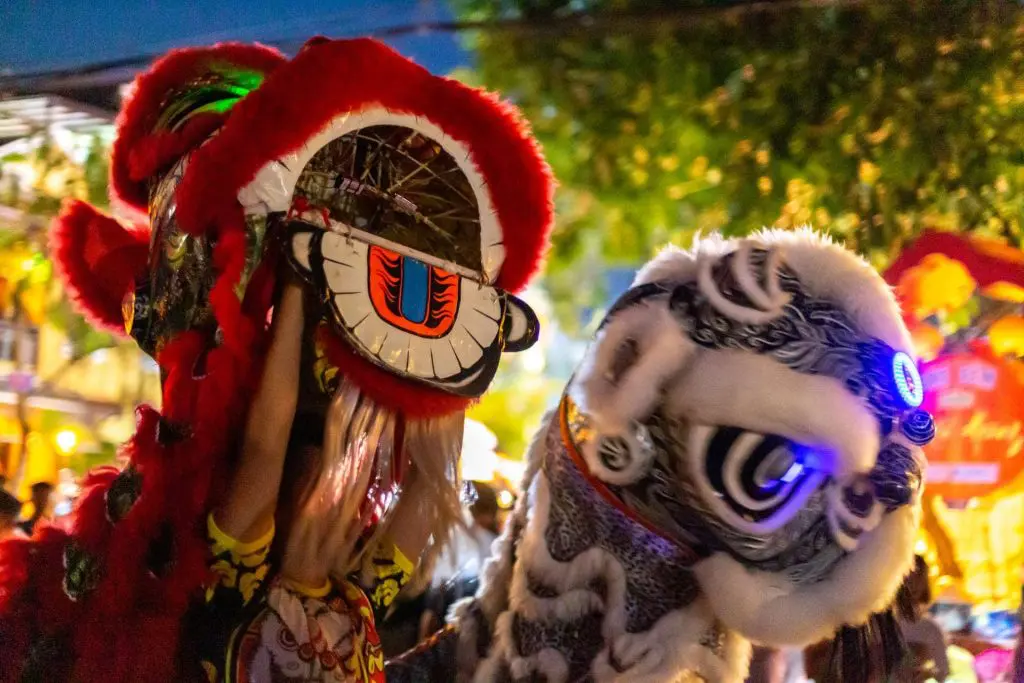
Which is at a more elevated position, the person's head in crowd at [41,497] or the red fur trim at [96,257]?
the red fur trim at [96,257]

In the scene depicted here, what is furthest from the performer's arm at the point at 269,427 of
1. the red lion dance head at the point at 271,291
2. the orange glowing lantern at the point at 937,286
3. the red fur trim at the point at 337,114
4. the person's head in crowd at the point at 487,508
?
the orange glowing lantern at the point at 937,286

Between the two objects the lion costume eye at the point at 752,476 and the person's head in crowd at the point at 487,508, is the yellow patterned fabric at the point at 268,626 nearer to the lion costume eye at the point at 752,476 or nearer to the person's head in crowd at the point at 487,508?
the lion costume eye at the point at 752,476

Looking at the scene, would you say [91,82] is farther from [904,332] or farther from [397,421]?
[904,332]

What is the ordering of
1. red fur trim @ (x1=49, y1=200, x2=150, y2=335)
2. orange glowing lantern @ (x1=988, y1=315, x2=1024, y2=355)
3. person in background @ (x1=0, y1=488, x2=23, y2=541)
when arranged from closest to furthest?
1. red fur trim @ (x1=49, y1=200, x2=150, y2=335)
2. person in background @ (x1=0, y1=488, x2=23, y2=541)
3. orange glowing lantern @ (x1=988, y1=315, x2=1024, y2=355)

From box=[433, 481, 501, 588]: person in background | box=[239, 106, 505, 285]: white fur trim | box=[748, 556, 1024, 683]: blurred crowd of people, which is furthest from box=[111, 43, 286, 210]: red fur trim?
box=[748, 556, 1024, 683]: blurred crowd of people

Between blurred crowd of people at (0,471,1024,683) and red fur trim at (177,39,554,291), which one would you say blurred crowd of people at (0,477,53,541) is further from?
red fur trim at (177,39,554,291)

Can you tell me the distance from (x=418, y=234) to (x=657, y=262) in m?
0.30

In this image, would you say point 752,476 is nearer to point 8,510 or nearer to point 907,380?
point 907,380

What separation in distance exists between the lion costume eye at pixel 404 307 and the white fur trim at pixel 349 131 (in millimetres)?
36

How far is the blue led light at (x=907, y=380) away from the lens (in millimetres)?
1017

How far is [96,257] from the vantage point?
1.22 meters

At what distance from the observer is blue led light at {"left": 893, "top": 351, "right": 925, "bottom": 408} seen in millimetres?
1017

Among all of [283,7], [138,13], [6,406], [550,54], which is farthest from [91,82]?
[6,406]

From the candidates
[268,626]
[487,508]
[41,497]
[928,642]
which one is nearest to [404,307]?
[268,626]
